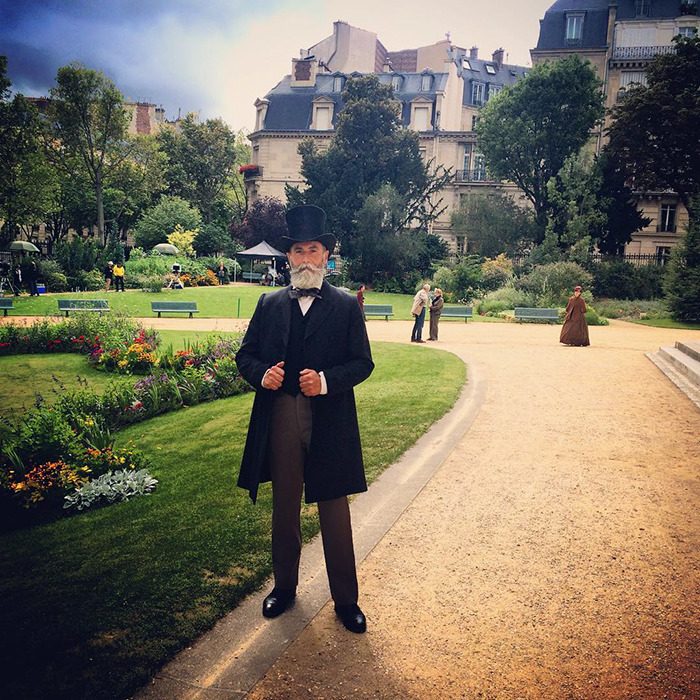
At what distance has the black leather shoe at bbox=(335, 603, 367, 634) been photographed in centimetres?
338

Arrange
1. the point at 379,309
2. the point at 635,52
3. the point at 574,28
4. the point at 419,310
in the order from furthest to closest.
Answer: the point at 574,28, the point at 635,52, the point at 379,309, the point at 419,310

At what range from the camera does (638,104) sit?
3497 cm

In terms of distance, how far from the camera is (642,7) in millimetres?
42469

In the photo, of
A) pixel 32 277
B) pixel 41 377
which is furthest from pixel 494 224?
pixel 41 377

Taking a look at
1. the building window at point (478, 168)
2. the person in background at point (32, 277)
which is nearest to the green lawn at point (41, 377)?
the person in background at point (32, 277)

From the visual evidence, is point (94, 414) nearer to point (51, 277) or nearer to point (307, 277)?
point (307, 277)

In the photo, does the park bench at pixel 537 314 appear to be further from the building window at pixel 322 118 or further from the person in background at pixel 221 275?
the building window at pixel 322 118

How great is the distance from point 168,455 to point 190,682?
14.1 ft

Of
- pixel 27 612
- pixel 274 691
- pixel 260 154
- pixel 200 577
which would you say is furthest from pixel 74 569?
pixel 260 154

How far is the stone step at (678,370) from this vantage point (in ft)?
34.5

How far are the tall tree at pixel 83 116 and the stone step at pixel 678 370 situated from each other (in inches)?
1116

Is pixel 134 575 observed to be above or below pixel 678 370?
below

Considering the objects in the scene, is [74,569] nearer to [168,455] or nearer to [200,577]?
[200,577]

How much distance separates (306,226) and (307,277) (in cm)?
29
